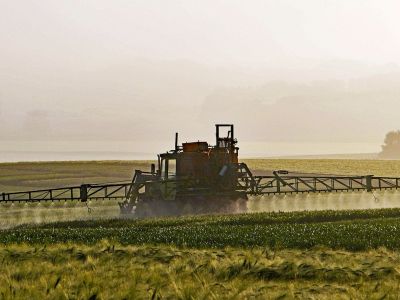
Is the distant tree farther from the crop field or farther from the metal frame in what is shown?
the crop field

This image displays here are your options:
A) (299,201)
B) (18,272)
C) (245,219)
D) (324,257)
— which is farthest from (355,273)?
(299,201)

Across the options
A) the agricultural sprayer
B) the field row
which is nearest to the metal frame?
the agricultural sprayer

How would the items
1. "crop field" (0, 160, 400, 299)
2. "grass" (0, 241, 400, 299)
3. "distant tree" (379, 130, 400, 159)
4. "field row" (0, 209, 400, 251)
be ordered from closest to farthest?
1. "grass" (0, 241, 400, 299)
2. "crop field" (0, 160, 400, 299)
3. "field row" (0, 209, 400, 251)
4. "distant tree" (379, 130, 400, 159)

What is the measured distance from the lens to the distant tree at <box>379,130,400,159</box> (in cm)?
15875

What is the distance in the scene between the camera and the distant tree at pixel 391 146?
159 metres

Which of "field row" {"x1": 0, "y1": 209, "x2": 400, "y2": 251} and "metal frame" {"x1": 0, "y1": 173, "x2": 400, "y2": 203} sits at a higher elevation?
"metal frame" {"x1": 0, "y1": 173, "x2": 400, "y2": 203}

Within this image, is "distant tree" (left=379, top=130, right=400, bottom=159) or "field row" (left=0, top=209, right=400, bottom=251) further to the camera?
"distant tree" (left=379, top=130, right=400, bottom=159)

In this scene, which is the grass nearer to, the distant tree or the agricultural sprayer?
the agricultural sprayer

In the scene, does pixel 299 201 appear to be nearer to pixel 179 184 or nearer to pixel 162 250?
pixel 179 184

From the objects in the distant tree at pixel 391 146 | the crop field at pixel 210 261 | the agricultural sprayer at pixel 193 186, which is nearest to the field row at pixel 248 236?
the crop field at pixel 210 261

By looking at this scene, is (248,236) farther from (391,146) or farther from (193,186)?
(391,146)

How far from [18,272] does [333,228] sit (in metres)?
11.9

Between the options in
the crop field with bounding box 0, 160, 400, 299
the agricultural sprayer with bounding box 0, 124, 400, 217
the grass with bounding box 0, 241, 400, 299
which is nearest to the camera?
the grass with bounding box 0, 241, 400, 299

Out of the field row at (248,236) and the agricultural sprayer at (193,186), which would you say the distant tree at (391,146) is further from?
the field row at (248,236)
